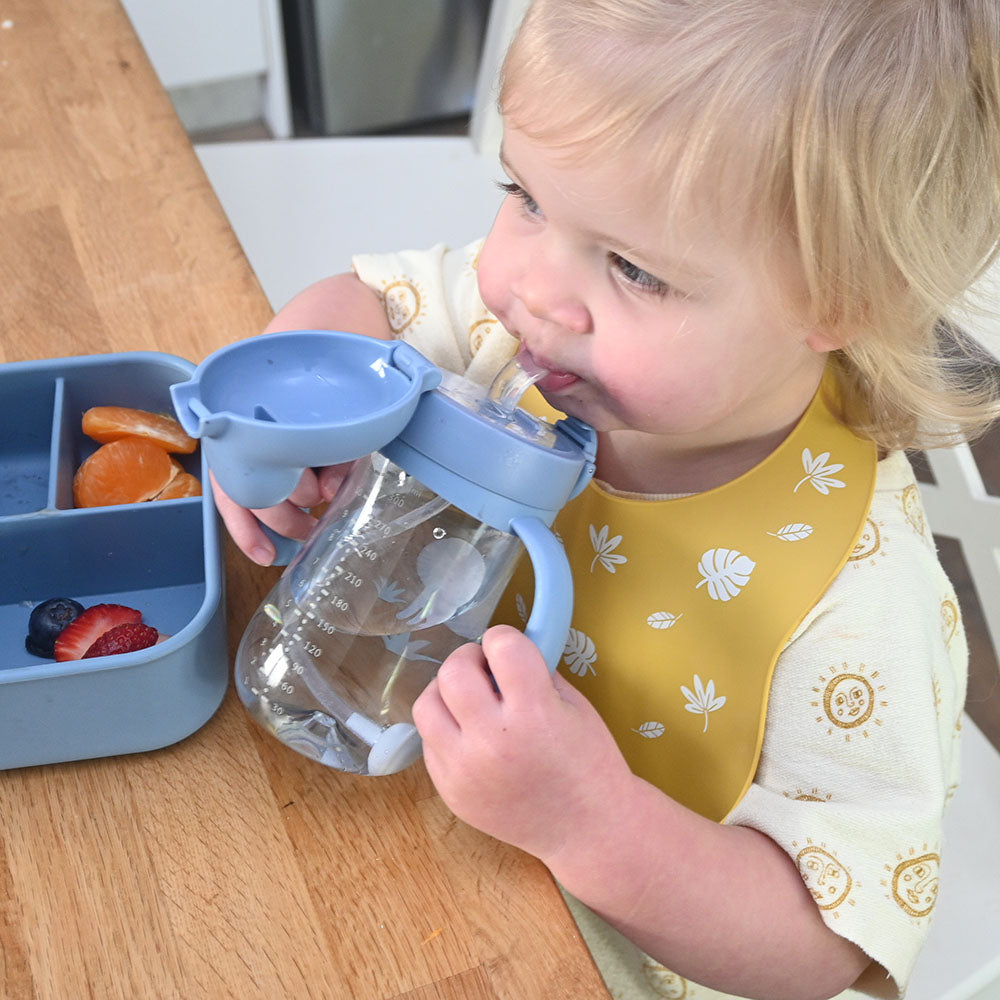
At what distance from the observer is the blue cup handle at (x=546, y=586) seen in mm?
625

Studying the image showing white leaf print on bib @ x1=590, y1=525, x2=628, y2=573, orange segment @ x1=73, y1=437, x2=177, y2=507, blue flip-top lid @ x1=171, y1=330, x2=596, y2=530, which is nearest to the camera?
blue flip-top lid @ x1=171, y1=330, x2=596, y2=530

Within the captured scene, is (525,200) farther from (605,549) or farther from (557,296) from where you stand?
(605,549)

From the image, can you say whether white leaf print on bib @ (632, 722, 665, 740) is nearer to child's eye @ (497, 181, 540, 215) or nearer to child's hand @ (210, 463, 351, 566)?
child's hand @ (210, 463, 351, 566)

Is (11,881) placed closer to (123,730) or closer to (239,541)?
(123,730)

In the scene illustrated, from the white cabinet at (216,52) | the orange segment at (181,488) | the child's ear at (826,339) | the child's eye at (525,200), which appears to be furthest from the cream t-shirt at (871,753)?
the white cabinet at (216,52)

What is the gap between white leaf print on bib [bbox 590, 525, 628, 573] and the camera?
95 cm

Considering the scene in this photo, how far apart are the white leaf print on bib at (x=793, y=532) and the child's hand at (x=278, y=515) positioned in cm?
34

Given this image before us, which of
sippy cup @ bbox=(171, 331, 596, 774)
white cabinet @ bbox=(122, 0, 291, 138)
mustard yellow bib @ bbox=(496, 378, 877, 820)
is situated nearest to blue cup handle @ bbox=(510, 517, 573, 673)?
sippy cup @ bbox=(171, 331, 596, 774)

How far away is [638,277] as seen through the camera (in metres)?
0.73

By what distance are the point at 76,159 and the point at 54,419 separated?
0.46 metres

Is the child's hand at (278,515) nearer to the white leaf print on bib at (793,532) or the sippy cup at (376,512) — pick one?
the sippy cup at (376,512)

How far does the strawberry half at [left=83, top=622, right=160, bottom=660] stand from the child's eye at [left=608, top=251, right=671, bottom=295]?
1.29 feet

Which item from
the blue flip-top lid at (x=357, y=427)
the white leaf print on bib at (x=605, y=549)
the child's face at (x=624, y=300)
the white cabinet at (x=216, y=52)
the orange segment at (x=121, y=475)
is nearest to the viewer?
the blue flip-top lid at (x=357, y=427)

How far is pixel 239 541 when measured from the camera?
797 millimetres
